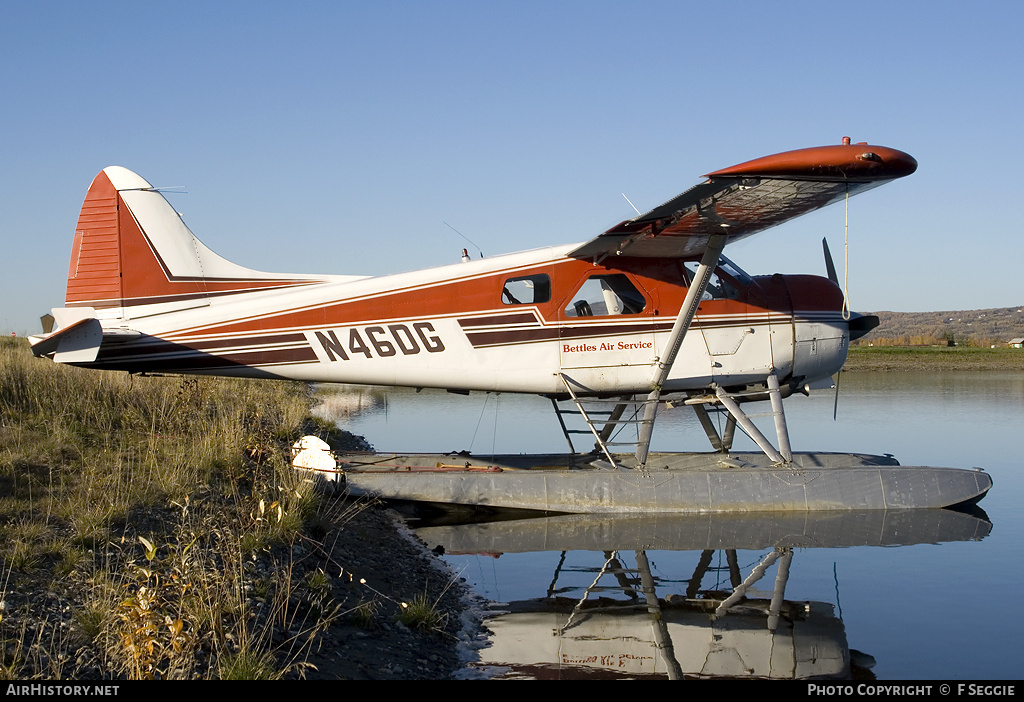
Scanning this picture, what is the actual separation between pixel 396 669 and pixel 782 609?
10.5ft

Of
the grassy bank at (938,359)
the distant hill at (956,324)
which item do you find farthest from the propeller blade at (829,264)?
the distant hill at (956,324)

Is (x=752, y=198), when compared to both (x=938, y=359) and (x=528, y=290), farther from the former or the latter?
(x=938, y=359)

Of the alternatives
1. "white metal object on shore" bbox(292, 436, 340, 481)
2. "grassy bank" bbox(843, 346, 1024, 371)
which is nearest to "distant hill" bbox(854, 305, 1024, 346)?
"grassy bank" bbox(843, 346, 1024, 371)

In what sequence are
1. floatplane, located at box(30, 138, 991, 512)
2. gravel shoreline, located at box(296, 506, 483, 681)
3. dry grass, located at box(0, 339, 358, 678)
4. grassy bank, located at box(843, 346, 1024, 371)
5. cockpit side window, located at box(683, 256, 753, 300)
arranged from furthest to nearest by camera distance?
grassy bank, located at box(843, 346, 1024, 371) → cockpit side window, located at box(683, 256, 753, 300) → floatplane, located at box(30, 138, 991, 512) → gravel shoreline, located at box(296, 506, 483, 681) → dry grass, located at box(0, 339, 358, 678)

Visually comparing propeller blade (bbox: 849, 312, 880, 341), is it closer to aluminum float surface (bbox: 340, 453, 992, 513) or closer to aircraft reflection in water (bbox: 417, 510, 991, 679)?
aluminum float surface (bbox: 340, 453, 992, 513)

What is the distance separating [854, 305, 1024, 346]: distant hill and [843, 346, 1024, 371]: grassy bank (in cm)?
2966

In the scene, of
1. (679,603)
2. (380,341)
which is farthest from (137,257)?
(679,603)

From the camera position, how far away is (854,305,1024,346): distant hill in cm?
8012

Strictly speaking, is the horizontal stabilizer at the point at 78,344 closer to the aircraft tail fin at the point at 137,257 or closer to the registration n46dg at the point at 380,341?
the aircraft tail fin at the point at 137,257

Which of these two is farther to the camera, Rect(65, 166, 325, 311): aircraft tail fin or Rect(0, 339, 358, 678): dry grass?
Rect(65, 166, 325, 311): aircraft tail fin

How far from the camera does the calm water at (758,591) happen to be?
529 centimetres

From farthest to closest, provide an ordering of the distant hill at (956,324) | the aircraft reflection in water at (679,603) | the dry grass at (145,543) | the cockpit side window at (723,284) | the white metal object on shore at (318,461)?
the distant hill at (956,324)
the cockpit side window at (723,284)
the white metal object on shore at (318,461)
the aircraft reflection in water at (679,603)
the dry grass at (145,543)

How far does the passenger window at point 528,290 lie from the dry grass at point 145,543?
127 inches
